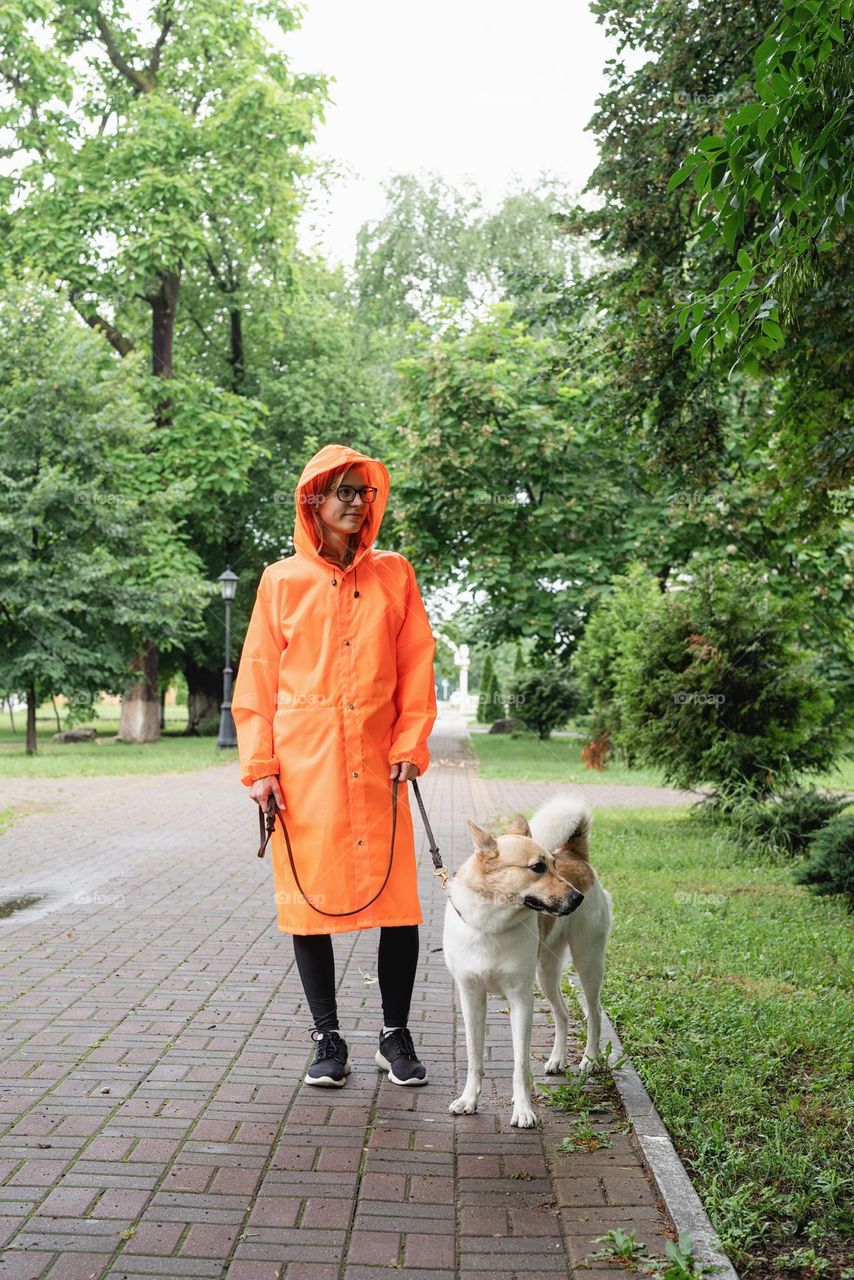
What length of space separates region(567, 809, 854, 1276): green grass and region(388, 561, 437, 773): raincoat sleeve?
5.28ft

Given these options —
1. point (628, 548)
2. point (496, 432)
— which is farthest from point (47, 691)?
point (628, 548)

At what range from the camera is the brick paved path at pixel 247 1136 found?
3.33m

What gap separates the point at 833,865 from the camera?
8570 mm

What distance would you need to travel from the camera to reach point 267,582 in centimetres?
482

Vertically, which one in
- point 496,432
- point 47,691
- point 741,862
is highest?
point 496,432

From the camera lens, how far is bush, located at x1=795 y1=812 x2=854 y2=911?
851 centimetres

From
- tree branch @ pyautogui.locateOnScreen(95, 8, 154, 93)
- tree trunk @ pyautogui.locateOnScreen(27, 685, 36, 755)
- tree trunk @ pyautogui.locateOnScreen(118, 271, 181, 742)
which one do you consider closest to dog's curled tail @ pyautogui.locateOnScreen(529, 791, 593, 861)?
tree trunk @ pyautogui.locateOnScreen(27, 685, 36, 755)

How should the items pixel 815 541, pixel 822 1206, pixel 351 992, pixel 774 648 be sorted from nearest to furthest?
1. pixel 822 1206
2. pixel 351 992
3. pixel 815 541
4. pixel 774 648

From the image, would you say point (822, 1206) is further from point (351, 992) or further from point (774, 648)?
point (774, 648)

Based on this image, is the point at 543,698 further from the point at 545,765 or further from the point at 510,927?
the point at 510,927

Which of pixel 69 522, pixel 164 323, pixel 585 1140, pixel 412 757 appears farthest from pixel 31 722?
pixel 585 1140

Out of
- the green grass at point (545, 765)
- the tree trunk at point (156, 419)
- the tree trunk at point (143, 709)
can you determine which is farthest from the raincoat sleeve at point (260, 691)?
the tree trunk at point (143, 709)

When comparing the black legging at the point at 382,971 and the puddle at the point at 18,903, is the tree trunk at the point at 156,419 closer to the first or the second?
the puddle at the point at 18,903

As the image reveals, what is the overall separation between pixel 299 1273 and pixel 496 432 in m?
22.2
